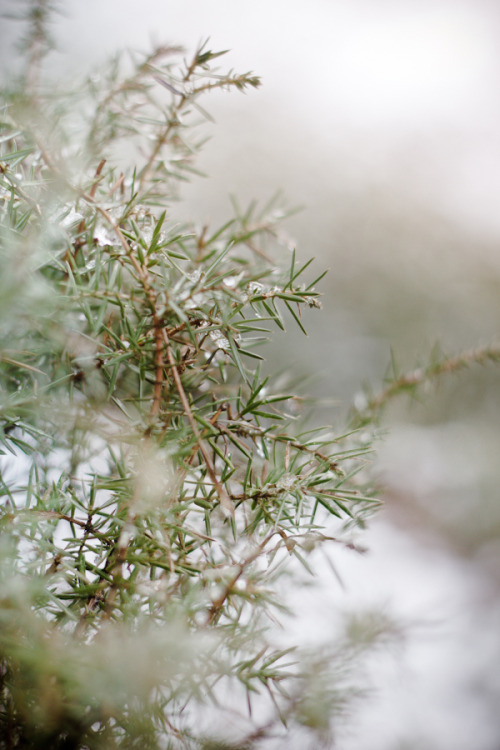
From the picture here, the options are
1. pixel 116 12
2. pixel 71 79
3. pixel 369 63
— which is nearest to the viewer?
pixel 71 79

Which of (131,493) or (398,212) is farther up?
(398,212)

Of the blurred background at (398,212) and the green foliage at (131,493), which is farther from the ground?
the blurred background at (398,212)

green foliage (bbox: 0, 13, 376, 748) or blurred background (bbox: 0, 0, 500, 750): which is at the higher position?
blurred background (bbox: 0, 0, 500, 750)

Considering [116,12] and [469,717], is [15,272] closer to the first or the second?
[469,717]

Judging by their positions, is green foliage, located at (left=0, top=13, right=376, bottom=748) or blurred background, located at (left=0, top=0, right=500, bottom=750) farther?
→ blurred background, located at (left=0, top=0, right=500, bottom=750)

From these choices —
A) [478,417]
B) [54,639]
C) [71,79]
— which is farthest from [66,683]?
[478,417]

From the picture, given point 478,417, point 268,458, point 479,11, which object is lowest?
point 268,458

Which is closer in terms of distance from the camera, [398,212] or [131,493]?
[131,493]

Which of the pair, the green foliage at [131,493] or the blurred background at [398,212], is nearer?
the green foliage at [131,493]
